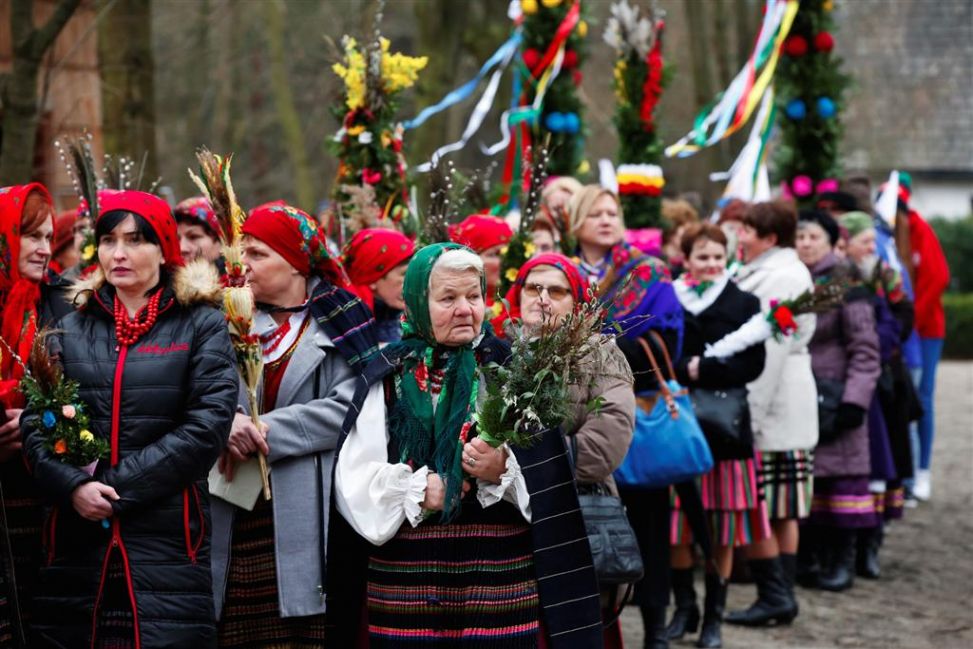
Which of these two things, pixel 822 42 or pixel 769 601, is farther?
pixel 822 42

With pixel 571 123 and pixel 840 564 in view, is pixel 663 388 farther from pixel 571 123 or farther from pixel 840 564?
pixel 571 123

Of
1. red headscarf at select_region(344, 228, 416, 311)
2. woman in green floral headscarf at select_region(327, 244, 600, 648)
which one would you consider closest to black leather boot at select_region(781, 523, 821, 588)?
red headscarf at select_region(344, 228, 416, 311)

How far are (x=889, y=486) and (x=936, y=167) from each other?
26024 millimetres

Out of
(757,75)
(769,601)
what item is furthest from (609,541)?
(757,75)

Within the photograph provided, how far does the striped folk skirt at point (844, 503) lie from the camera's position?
8.30 metres

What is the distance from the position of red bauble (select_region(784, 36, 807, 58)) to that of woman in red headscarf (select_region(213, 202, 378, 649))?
683cm

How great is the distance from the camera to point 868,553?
28.9 feet

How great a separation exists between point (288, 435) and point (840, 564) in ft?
15.6

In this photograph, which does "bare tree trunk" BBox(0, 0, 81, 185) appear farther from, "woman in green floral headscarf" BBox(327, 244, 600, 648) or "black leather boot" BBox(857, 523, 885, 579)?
"black leather boot" BBox(857, 523, 885, 579)

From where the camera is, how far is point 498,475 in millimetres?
4230

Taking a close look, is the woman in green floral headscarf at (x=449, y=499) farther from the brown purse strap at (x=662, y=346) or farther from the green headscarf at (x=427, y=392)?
the brown purse strap at (x=662, y=346)

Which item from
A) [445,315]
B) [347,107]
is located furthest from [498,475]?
[347,107]

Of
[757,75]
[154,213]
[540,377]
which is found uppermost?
[757,75]

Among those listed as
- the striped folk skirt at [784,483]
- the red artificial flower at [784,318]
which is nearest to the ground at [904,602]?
the striped folk skirt at [784,483]
